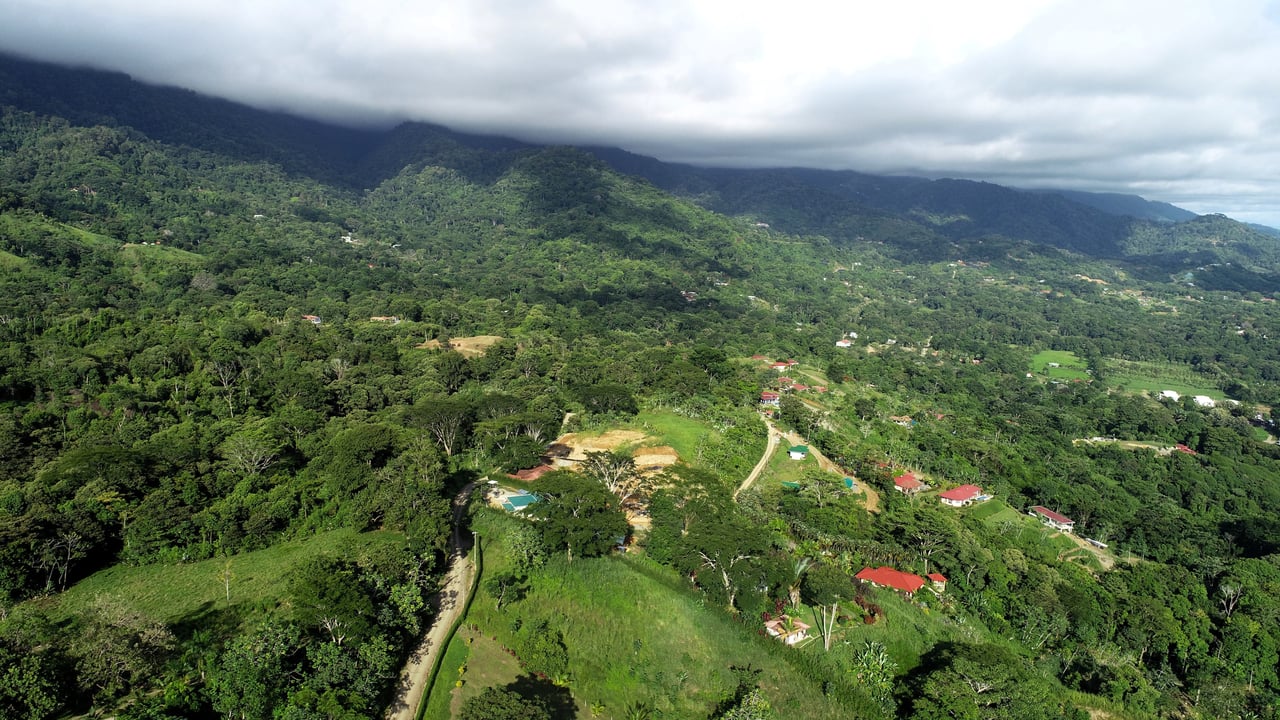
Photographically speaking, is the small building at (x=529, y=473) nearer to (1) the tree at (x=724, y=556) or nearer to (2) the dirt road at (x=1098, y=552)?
(1) the tree at (x=724, y=556)

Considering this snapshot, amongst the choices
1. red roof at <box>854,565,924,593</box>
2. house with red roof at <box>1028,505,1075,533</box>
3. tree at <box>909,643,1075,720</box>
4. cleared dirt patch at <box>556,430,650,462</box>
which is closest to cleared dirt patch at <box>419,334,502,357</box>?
cleared dirt patch at <box>556,430,650,462</box>

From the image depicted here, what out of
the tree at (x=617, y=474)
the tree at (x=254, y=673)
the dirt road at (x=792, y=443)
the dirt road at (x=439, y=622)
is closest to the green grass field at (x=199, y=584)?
the dirt road at (x=439, y=622)

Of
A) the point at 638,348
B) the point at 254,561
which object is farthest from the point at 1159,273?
the point at 254,561

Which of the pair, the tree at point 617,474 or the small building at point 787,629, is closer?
the small building at point 787,629

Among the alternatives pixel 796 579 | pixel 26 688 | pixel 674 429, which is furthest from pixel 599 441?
pixel 26 688

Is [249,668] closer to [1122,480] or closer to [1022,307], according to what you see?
[1122,480]
